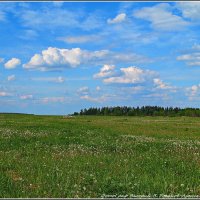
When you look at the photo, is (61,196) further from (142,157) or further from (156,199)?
(142,157)

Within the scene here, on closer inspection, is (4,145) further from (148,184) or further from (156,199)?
(156,199)

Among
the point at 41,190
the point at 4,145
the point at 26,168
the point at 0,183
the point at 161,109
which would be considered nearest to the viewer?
the point at 41,190

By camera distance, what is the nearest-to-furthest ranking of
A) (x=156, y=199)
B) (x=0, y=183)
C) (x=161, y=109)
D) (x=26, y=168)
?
(x=156, y=199) < (x=0, y=183) < (x=26, y=168) < (x=161, y=109)

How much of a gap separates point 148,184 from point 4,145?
11.4 m

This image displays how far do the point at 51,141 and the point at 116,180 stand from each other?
12.1 m

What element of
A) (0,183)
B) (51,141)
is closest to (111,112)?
(51,141)

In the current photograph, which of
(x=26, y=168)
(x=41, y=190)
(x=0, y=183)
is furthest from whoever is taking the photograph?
(x=26, y=168)

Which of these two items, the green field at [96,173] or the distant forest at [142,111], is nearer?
the green field at [96,173]

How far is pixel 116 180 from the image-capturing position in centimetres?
1100

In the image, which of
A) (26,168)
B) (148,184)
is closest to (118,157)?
(26,168)

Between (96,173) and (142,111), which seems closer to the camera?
(96,173)

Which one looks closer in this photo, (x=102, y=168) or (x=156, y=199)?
(x=156, y=199)

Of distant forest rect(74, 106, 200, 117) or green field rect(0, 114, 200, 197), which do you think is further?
distant forest rect(74, 106, 200, 117)

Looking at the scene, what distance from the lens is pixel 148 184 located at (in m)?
10.5
